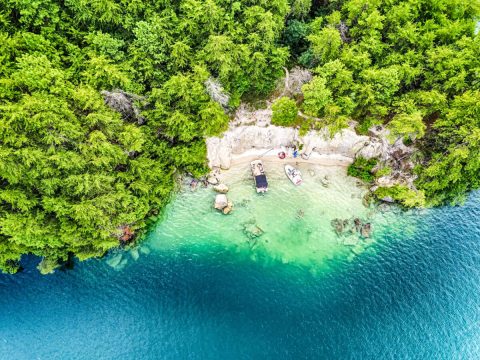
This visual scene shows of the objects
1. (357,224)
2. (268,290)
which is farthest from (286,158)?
(268,290)

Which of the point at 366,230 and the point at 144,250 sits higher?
the point at 366,230

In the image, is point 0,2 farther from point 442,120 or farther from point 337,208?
point 442,120

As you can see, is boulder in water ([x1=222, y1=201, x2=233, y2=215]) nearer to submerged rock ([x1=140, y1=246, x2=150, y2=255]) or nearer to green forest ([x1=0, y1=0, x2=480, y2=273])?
green forest ([x1=0, y1=0, x2=480, y2=273])

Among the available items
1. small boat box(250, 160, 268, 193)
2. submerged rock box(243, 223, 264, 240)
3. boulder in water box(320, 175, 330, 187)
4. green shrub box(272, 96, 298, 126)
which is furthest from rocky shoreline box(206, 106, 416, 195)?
submerged rock box(243, 223, 264, 240)

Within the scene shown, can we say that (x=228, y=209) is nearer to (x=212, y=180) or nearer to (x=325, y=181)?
(x=212, y=180)

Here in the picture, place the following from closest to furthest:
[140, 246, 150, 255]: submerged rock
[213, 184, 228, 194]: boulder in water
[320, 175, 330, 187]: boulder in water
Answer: [140, 246, 150, 255]: submerged rock → [213, 184, 228, 194]: boulder in water → [320, 175, 330, 187]: boulder in water

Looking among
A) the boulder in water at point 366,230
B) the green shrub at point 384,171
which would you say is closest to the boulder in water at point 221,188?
the boulder in water at point 366,230

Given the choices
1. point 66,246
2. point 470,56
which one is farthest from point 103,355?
point 470,56
